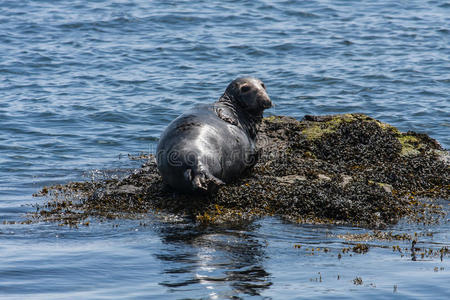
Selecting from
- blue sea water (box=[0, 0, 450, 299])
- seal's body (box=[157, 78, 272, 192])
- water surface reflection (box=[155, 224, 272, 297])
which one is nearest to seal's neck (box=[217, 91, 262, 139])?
seal's body (box=[157, 78, 272, 192])

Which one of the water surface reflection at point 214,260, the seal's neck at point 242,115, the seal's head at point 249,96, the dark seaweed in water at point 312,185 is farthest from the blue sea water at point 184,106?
the seal's head at point 249,96

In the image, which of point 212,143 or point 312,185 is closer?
point 212,143

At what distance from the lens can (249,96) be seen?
1023cm

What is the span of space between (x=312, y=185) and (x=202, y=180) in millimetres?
1567

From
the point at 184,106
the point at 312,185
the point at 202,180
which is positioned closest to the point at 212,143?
the point at 202,180

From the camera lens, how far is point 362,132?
10.8m

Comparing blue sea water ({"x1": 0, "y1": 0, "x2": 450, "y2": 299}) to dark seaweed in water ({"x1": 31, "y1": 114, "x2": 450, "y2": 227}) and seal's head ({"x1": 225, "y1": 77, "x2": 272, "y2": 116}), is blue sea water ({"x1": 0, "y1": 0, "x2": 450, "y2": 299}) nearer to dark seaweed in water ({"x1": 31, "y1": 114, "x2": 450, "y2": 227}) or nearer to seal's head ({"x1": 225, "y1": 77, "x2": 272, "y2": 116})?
dark seaweed in water ({"x1": 31, "y1": 114, "x2": 450, "y2": 227})

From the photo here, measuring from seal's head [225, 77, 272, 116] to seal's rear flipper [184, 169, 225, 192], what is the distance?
2.58 m

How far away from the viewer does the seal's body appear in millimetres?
7926

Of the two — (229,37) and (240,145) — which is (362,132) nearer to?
(240,145)

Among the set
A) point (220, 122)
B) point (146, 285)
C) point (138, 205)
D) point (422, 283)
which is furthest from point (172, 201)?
point (422, 283)

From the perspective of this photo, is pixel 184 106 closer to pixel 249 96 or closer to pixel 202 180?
pixel 249 96

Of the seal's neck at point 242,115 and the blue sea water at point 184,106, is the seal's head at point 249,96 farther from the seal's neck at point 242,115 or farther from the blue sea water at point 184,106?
the blue sea water at point 184,106

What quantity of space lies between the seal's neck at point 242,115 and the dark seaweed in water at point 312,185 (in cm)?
39
